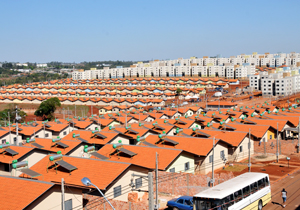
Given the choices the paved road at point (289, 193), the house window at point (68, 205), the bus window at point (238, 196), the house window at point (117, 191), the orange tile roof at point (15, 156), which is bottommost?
the paved road at point (289, 193)

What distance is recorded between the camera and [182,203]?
17.2 metres

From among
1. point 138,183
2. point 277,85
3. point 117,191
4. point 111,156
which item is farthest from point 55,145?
point 277,85

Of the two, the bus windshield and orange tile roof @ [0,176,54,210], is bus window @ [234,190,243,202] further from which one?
orange tile roof @ [0,176,54,210]

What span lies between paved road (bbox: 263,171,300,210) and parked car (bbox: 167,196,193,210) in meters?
4.16

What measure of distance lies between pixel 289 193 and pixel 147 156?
30.0ft

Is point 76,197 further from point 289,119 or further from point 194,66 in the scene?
point 194,66

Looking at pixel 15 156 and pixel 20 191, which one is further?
pixel 15 156

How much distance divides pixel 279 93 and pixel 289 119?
64060mm

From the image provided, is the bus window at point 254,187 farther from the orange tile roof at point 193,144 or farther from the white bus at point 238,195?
the orange tile roof at point 193,144

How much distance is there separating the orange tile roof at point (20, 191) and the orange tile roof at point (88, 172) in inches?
101

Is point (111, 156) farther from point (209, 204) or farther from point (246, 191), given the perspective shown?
point (209, 204)

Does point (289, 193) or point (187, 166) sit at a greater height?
point (187, 166)

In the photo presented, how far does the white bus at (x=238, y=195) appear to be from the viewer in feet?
47.6

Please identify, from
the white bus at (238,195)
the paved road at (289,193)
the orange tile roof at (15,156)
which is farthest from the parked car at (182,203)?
the orange tile roof at (15,156)
